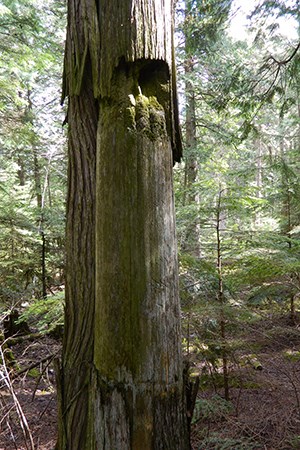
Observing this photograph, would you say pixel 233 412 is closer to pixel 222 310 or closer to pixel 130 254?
pixel 222 310

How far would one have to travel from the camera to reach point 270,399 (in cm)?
464

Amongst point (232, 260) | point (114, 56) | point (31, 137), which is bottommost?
point (232, 260)

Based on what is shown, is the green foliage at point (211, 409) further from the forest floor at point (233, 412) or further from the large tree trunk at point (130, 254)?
the large tree trunk at point (130, 254)

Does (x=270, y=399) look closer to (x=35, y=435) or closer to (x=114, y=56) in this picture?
(x=35, y=435)

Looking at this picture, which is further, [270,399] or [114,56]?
[270,399]

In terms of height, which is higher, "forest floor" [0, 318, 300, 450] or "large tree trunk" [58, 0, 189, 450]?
"large tree trunk" [58, 0, 189, 450]

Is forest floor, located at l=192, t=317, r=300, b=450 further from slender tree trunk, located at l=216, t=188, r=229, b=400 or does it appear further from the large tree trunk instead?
the large tree trunk

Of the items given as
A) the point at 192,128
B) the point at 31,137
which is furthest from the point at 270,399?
the point at 192,128

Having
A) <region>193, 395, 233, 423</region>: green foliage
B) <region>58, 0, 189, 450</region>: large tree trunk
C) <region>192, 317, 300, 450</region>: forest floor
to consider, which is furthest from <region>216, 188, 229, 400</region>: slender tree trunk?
<region>58, 0, 189, 450</region>: large tree trunk

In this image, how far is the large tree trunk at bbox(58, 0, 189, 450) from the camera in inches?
65.1

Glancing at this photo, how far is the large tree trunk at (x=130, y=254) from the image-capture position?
165cm

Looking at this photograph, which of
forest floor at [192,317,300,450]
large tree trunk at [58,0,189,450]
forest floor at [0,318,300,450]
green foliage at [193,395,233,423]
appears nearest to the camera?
large tree trunk at [58,0,189,450]

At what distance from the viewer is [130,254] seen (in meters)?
1.69

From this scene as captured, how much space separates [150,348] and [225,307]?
2456 millimetres
